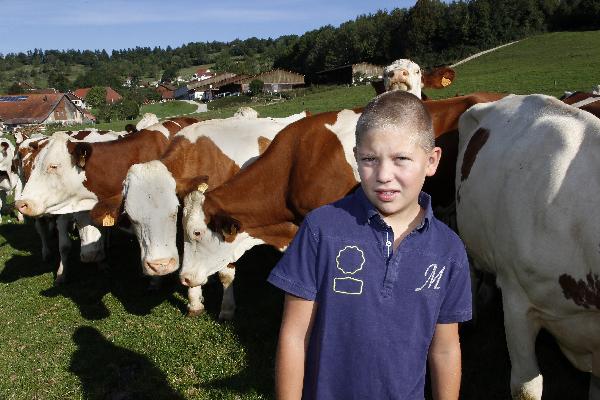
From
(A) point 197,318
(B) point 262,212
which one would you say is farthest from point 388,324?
(A) point 197,318

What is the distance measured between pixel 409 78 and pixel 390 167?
513 cm

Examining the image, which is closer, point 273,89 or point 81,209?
point 81,209

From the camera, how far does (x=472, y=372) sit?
15.2 ft

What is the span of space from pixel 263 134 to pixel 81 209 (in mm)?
2836

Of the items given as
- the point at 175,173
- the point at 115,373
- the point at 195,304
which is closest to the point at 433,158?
the point at 175,173

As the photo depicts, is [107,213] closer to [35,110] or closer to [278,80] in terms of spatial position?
[278,80]

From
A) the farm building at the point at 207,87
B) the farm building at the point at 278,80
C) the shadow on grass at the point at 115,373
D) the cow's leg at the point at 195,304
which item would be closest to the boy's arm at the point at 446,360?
the shadow on grass at the point at 115,373

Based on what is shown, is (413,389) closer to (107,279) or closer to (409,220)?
(409,220)

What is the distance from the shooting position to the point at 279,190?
5.38m

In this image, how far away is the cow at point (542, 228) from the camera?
2.79 meters

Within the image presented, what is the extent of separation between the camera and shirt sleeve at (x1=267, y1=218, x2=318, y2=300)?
2.04 metres

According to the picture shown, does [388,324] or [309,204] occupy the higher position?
[388,324]

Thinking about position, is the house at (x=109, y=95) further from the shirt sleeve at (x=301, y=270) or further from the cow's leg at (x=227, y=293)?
the shirt sleeve at (x=301, y=270)

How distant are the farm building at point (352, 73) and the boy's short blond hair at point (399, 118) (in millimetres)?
64963
